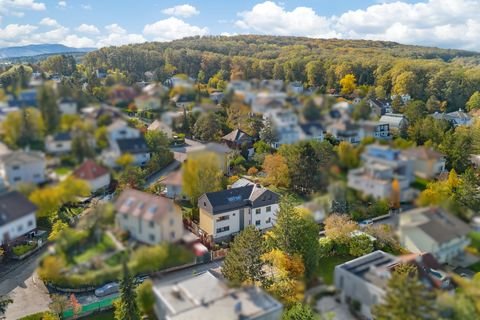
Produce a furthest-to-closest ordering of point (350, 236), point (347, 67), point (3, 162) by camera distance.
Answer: point (347, 67) < point (350, 236) < point (3, 162)

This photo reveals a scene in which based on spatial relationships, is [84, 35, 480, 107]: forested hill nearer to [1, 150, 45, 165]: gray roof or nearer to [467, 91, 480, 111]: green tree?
[1, 150, 45, 165]: gray roof

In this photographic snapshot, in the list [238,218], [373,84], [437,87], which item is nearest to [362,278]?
[238,218]

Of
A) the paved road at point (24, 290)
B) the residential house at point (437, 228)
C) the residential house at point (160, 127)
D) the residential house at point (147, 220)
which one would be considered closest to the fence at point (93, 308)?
the paved road at point (24, 290)

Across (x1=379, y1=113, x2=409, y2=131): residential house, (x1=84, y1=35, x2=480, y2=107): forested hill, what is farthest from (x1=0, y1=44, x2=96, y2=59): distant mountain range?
(x1=379, y1=113, x2=409, y2=131): residential house

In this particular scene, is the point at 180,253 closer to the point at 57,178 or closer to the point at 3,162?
the point at 57,178

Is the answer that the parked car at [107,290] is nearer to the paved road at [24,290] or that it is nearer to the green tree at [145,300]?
the paved road at [24,290]

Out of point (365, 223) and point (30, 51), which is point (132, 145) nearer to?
point (30, 51)
